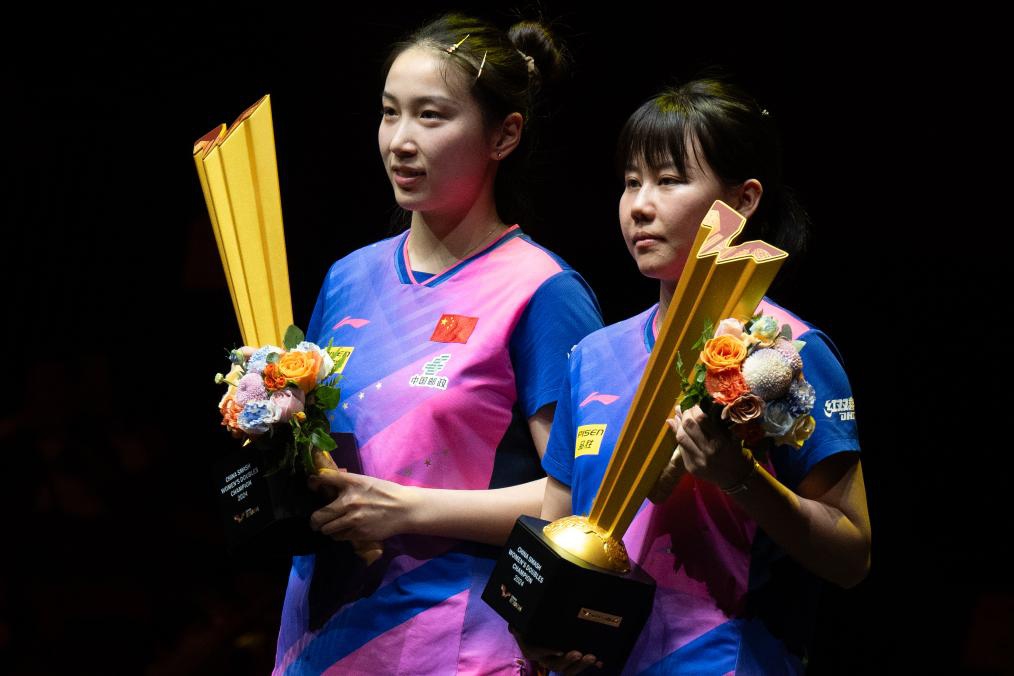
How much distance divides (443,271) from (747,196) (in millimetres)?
579

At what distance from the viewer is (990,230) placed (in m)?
2.59

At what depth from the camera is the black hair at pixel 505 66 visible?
2.14 m

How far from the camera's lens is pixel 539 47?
2260 mm

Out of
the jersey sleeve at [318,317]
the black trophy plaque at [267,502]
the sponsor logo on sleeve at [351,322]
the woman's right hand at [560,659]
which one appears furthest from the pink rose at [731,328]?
the jersey sleeve at [318,317]

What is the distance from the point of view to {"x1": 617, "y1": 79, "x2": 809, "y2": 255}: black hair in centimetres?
180

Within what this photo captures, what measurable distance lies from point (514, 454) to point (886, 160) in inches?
43.8

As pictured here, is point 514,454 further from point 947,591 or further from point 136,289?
point 136,289

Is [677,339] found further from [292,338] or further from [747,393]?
[292,338]

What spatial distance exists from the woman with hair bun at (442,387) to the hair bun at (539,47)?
0.14 ft

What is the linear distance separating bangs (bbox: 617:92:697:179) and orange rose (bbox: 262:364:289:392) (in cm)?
60

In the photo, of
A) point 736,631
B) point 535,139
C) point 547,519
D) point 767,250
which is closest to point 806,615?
point 736,631

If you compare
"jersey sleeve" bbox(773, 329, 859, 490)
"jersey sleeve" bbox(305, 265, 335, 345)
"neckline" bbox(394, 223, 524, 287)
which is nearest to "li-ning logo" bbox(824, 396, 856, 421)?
"jersey sleeve" bbox(773, 329, 859, 490)

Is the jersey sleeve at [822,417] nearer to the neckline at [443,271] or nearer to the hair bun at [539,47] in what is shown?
the neckline at [443,271]

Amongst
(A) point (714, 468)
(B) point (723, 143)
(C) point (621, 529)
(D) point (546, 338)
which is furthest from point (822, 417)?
(D) point (546, 338)
